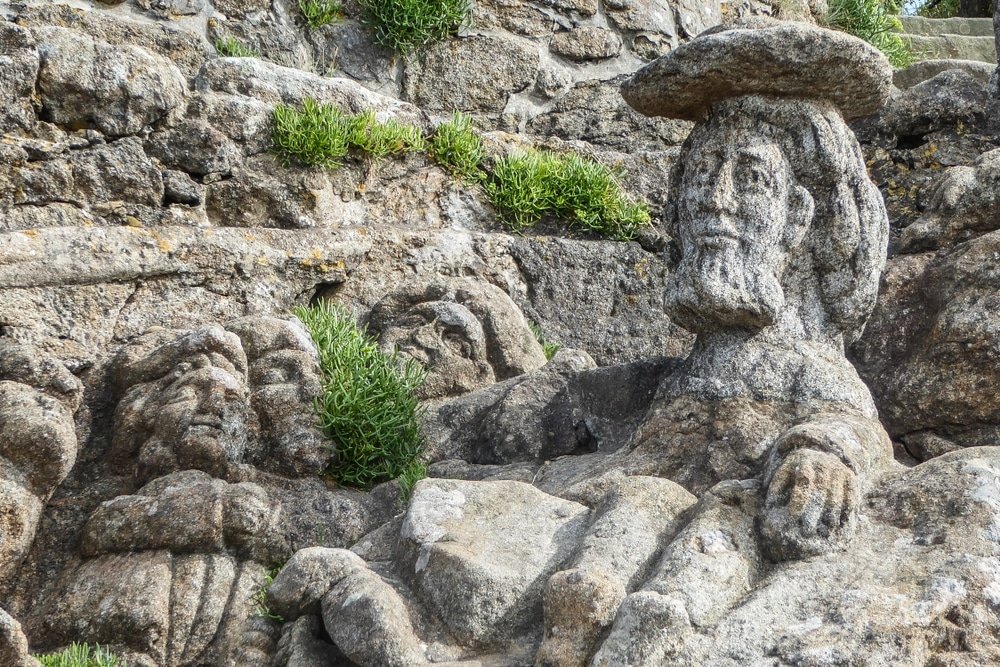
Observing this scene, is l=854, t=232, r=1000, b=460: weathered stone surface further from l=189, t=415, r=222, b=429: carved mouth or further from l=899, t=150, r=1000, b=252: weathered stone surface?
l=189, t=415, r=222, b=429: carved mouth

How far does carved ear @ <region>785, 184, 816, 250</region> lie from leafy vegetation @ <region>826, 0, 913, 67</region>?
16.1 feet

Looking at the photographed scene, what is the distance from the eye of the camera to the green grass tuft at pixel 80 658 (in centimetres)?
294

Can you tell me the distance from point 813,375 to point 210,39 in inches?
147

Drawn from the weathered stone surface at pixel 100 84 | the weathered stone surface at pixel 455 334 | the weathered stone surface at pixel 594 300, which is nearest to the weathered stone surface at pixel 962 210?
the weathered stone surface at pixel 594 300

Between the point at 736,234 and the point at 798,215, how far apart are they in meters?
0.24

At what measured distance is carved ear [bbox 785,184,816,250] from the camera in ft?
12.0

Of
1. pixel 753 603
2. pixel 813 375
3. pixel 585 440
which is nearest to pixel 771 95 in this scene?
pixel 813 375

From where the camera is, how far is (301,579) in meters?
2.91

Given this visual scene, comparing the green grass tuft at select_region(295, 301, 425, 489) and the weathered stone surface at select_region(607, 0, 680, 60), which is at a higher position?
the weathered stone surface at select_region(607, 0, 680, 60)

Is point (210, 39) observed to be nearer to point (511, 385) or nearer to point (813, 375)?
point (511, 385)

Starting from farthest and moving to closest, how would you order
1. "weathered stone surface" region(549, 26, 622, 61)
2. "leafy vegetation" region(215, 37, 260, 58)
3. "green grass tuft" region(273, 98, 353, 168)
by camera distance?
"weathered stone surface" region(549, 26, 622, 61)
"leafy vegetation" region(215, 37, 260, 58)
"green grass tuft" region(273, 98, 353, 168)

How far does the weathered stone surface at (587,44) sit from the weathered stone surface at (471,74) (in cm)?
27

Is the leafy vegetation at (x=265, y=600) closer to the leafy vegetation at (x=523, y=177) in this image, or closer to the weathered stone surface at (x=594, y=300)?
the weathered stone surface at (x=594, y=300)

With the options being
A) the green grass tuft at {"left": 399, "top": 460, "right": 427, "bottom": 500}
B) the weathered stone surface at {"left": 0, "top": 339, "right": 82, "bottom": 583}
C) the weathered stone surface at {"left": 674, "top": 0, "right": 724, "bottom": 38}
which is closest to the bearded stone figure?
the green grass tuft at {"left": 399, "top": 460, "right": 427, "bottom": 500}
